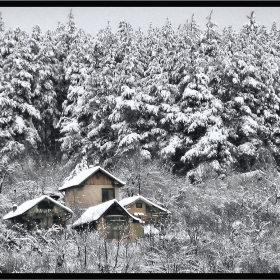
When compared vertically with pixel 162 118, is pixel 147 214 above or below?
below

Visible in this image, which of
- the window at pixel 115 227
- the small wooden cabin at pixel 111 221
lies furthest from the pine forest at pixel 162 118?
the window at pixel 115 227

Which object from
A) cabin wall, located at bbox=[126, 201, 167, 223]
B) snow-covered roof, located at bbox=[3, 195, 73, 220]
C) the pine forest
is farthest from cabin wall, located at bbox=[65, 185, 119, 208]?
cabin wall, located at bbox=[126, 201, 167, 223]

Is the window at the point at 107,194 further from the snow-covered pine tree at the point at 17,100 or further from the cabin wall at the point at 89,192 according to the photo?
the snow-covered pine tree at the point at 17,100

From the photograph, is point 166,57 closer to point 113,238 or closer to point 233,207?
point 233,207

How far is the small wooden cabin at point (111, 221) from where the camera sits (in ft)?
121

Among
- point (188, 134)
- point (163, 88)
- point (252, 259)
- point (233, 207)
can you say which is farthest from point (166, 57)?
point (252, 259)

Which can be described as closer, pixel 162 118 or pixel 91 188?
pixel 91 188

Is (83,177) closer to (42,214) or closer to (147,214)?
(42,214)

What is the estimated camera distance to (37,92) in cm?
4806

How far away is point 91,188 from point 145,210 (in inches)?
190

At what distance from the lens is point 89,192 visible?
4291cm

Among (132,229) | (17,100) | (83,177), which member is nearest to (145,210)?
(132,229)

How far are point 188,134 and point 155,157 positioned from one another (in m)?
3.25

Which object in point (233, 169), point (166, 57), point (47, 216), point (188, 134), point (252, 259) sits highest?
point (166, 57)
